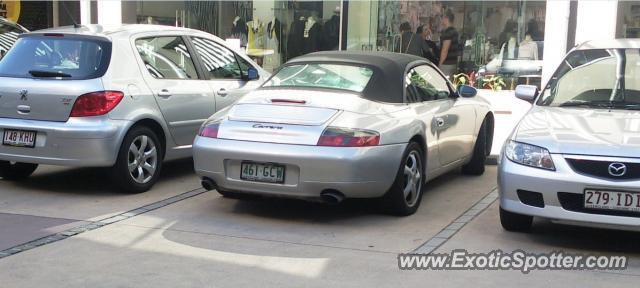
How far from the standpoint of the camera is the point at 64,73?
23.1 ft

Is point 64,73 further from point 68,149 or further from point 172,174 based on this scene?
point 172,174

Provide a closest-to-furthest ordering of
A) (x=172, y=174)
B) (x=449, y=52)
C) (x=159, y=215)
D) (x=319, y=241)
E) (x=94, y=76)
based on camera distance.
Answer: (x=319, y=241)
(x=159, y=215)
(x=94, y=76)
(x=172, y=174)
(x=449, y=52)

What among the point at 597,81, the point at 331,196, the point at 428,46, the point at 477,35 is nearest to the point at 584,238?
the point at 597,81

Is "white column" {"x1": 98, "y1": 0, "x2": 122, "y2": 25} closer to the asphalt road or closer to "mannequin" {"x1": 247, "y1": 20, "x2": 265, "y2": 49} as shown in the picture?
"mannequin" {"x1": 247, "y1": 20, "x2": 265, "y2": 49}

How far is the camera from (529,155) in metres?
5.50

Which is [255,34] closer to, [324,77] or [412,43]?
[412,43]

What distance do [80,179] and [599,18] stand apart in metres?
6.95

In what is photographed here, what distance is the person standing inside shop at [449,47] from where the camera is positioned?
1273cm

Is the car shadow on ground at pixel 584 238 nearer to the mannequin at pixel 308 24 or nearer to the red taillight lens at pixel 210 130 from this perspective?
the red taillight lens at pixel 210 130

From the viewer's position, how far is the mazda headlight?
17.6 ft

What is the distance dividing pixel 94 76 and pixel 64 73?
0.29 metres

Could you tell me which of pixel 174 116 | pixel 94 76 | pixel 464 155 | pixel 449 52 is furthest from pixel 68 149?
pixel 449 52

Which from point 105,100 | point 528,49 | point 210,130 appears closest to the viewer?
point 210,130

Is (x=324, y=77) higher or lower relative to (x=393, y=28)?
lower
